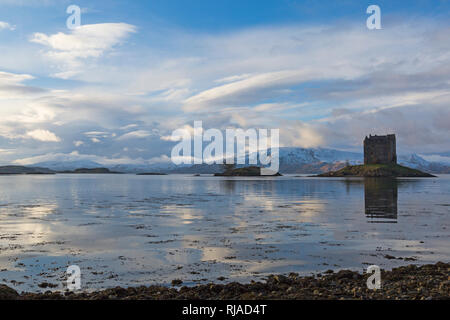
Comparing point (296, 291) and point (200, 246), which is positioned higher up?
point (296, 291)

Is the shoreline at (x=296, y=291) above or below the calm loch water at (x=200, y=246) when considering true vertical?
above

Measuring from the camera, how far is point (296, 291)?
16156 mm

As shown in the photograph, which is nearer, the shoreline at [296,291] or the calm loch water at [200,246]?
the shoreline at [296,291]

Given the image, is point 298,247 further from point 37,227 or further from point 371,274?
point 37,227

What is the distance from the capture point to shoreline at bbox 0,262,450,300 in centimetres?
1521

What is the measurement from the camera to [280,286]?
16969 millimetres

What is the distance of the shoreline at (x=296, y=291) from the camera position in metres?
15.2

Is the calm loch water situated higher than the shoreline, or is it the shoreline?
the shoreline

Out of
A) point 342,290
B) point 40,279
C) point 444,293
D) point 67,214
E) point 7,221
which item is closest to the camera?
point 444,293

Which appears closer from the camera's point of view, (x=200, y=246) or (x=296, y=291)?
(x=296, y=291)

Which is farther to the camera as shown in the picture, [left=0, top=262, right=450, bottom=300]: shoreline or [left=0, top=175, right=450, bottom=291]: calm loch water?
[left=0, top=175, right=450, bottom=291]: calm loch water
